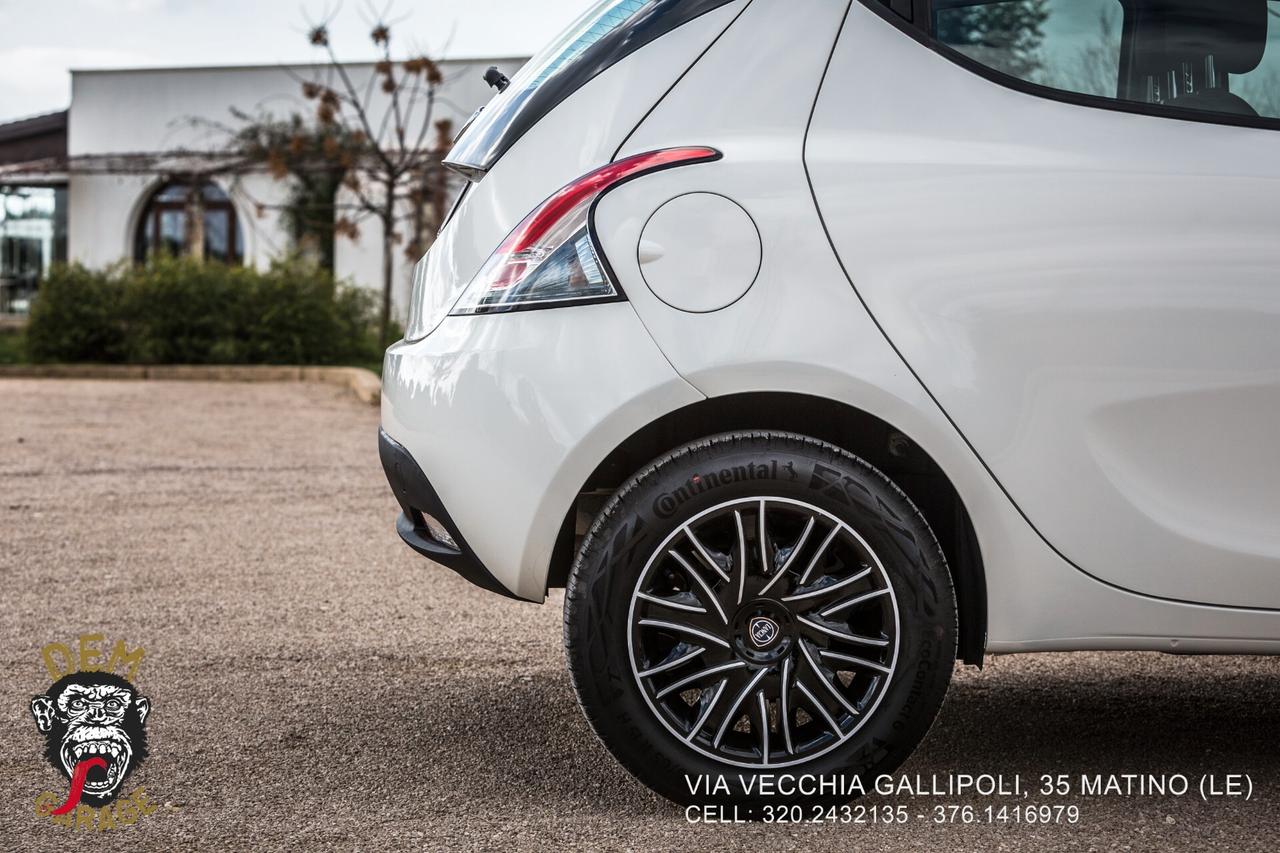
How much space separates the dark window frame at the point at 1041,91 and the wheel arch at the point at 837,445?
696 mm

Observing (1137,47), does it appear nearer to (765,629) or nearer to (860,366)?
(860,366)

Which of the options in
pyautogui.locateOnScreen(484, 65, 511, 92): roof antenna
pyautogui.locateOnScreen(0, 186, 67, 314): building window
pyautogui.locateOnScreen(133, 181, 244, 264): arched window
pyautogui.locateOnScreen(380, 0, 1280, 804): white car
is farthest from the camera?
pyautogui.locateOnScreen(0, 186, 67, 314): building window

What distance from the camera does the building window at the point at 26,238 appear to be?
27000 millimetres

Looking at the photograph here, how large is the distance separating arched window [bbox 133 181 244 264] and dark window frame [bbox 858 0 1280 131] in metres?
24.3

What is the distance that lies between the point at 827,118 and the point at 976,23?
0.36m

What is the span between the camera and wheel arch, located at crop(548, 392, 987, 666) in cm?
250

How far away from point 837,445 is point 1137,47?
0.98 metres

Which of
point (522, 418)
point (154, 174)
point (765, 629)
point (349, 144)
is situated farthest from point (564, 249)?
point (154, 174)

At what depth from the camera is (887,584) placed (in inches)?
96.6

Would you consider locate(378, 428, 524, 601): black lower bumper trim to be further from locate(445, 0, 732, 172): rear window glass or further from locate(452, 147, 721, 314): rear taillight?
locate(445, 0, 732, 172): rear window glass

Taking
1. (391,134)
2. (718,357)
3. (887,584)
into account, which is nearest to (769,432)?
(718,357)

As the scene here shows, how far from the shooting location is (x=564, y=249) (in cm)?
246

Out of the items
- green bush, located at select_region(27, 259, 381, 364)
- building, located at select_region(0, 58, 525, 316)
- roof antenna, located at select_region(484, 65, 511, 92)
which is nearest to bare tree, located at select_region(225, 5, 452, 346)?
building, located at select_region(0, 58, 525, 316)

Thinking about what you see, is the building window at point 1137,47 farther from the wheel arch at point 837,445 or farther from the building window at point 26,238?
the building window at point 26,238
